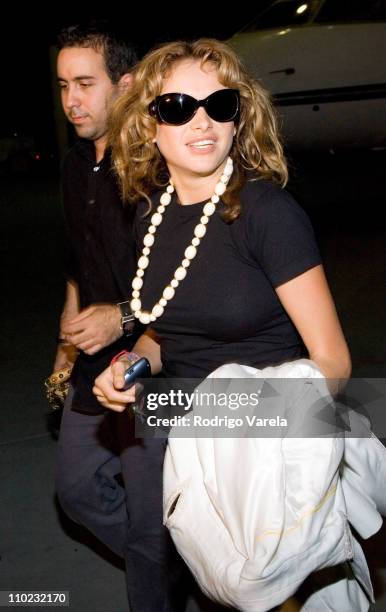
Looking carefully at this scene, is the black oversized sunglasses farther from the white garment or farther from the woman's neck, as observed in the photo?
the white garment

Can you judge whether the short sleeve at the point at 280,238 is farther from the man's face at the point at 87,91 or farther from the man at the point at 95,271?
the man's face at the point at 87,91

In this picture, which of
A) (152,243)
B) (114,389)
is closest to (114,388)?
(114,389)

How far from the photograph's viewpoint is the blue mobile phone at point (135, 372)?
6.67ft

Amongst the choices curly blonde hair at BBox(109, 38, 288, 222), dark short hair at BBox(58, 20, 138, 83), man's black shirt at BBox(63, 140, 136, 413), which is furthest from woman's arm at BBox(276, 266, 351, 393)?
dark short hair at BBox(58, 20, 138, 83)

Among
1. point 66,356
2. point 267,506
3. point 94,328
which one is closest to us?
point 267,506

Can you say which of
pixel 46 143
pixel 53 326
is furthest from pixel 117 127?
pixel 46 143

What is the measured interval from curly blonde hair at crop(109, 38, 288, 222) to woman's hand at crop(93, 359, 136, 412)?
472mm

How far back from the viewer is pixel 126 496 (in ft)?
8.21

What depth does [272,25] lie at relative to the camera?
9562 millimetres

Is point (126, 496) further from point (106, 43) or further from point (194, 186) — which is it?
point (106, 43)

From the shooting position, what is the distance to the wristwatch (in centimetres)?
248

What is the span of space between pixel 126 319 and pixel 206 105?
2.28ft

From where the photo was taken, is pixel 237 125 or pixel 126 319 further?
pixel 126 319

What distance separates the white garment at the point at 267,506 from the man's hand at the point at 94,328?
64cm
